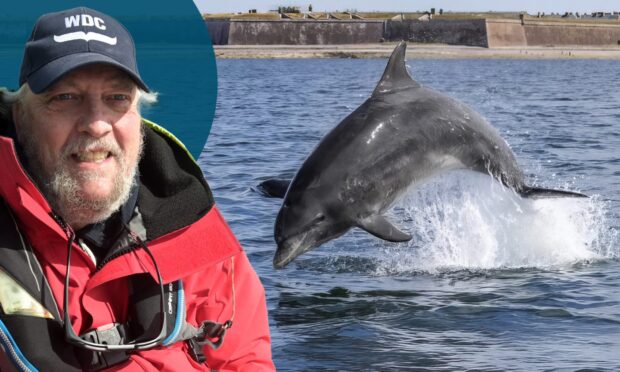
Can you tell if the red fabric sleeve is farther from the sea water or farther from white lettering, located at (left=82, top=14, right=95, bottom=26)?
the sea water

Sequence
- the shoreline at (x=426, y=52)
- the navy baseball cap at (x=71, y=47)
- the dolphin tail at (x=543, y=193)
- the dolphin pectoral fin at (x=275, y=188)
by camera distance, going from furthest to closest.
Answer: the shoreline at (x=426, y=52), the dolphin tail at (x=543, y=193), the dolphin pectoral fin at (x=275, y=188), the navy baseball cap at (x=71, y=47)

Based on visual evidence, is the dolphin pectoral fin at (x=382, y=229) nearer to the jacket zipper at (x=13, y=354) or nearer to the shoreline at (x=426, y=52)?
the jacket zipper at (x=13, y=354)

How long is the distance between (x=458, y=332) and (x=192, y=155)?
4542 millimetres

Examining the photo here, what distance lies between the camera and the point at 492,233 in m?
11.0

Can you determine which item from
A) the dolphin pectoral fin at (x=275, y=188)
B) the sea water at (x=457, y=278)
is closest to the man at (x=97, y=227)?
the sea water at (x=457, y=278)

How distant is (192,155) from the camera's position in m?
3.68

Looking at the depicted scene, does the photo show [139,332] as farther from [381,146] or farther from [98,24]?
[381,146]

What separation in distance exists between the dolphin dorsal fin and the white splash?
1.21 meters

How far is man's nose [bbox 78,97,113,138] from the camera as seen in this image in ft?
10.4

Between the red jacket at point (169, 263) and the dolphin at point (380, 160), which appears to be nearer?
the red jacket at point (169, 263)

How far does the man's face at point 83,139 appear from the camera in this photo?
3174 millimetres

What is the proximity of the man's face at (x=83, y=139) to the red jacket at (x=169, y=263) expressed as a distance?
118 millimetres

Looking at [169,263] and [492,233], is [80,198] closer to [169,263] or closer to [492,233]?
[169,263]

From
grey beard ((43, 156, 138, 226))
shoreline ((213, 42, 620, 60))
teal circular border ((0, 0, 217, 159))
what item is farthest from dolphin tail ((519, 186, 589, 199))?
shoreline ((213, 42, 620, 60))
